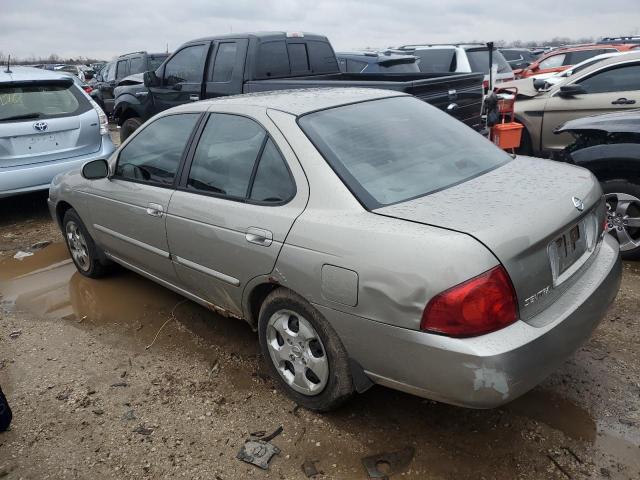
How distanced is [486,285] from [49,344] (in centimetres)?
311

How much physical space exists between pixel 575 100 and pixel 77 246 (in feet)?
20.1

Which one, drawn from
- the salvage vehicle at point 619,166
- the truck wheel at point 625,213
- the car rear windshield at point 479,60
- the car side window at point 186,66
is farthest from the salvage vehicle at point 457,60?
the truck wheel at point 625,213

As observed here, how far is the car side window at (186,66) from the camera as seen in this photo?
25.0 ft

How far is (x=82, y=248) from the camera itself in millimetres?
4781

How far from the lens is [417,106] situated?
343 centimetres

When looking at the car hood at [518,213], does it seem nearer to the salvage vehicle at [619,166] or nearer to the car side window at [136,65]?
the salvage vehicle at [619,166]

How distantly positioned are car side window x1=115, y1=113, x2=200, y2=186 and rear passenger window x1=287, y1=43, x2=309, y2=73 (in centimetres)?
391

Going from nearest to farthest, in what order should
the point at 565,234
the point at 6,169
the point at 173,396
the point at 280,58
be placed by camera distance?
the point at 565,234 → the point at 173,396 → the point at 6,169 → the point at 280,58

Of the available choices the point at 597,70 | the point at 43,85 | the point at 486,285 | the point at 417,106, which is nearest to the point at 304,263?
the point at 486,285

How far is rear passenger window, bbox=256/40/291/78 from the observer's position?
23.1 ft

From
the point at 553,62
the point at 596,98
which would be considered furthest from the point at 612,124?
the point at 553,62

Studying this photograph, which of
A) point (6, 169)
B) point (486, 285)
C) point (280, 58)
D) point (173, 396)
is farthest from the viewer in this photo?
point (280, 58)

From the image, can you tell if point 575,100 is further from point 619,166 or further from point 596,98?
point 619,166

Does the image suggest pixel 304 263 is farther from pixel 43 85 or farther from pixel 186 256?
pixel 43 85
